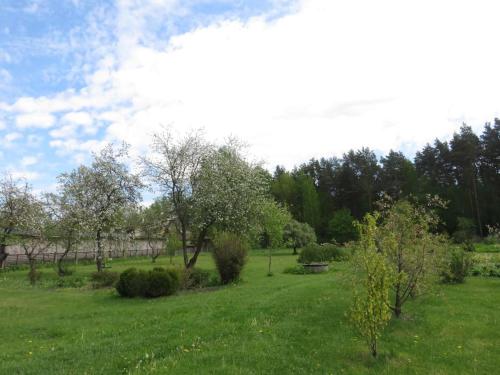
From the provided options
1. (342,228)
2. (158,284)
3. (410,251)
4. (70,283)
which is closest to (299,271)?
(158,284)

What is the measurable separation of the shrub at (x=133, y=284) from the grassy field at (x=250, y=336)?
1400 mm

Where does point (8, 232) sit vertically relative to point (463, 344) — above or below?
above

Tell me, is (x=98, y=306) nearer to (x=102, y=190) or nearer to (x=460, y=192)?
(x=102, y=190)

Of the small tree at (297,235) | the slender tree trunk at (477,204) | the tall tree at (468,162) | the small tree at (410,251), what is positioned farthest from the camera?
the tall tree at (468,162)

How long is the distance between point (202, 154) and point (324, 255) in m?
11.9

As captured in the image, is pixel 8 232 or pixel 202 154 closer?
pixel 202 154

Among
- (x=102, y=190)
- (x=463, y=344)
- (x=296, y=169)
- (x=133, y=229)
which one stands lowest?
(x=463, y=344)

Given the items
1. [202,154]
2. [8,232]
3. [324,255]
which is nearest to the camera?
[202,154]

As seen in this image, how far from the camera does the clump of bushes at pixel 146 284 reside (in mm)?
14753

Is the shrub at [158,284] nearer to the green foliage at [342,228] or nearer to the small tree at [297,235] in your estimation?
the small tree at [297,235]

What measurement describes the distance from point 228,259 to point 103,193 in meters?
12.4

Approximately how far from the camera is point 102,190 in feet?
86.1

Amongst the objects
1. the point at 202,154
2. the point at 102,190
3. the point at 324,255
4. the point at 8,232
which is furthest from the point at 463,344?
the point at 8,232

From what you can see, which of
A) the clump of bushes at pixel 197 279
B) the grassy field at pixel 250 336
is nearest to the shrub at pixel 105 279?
the clump of bushes at pixel 197 279
